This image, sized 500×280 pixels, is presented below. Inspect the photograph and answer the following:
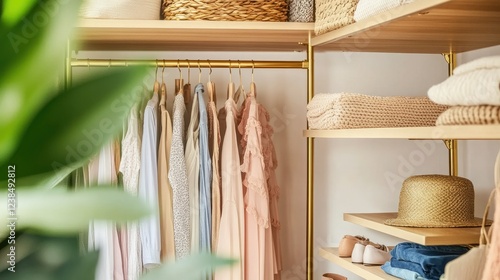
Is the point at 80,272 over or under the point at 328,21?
under

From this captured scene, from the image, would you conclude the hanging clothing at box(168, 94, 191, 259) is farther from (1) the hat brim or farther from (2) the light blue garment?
(1) the hat brim

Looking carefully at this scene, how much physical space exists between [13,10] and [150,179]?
2170 millimetres

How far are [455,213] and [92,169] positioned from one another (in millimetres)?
1182

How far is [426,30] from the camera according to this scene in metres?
2.01

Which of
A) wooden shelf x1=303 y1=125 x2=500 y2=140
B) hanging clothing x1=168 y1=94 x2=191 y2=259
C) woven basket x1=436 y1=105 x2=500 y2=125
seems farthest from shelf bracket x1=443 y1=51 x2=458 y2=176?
woven basket x1=436 y1=105 x2=500 y2=125

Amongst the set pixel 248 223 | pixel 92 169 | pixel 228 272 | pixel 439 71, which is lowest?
pixel 228 272

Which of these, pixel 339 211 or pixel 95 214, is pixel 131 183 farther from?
pixel 95 214

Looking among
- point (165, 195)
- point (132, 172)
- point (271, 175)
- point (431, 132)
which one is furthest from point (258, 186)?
point (431, 132)

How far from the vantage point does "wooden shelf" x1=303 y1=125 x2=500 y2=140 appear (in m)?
1.34

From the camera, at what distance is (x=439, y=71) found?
2.84 meters

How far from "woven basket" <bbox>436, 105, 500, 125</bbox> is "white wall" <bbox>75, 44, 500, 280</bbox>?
4.11 feet

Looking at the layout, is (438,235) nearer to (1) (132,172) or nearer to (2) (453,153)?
(2) (453,153)

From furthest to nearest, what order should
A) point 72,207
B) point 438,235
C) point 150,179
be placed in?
point 150,179, point 438,235, point 72,207

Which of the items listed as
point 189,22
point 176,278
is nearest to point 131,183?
point 189,22
